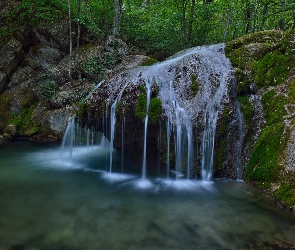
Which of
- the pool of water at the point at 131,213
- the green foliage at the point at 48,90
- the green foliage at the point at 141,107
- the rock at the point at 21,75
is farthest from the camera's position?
the rock at the point at 21,75

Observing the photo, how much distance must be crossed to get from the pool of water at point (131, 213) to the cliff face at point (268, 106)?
0.54 meters

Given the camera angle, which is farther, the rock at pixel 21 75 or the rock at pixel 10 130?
the rock at pixel 21 75

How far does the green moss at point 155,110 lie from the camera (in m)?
Result: 7.38

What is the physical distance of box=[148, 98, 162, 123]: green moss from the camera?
7.38 metres

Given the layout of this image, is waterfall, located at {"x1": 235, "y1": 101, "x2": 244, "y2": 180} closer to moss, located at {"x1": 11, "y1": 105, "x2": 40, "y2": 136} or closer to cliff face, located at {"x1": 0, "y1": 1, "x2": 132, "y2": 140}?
cliff face, located at {"x1": 0, "y1": 1, "x2": 132, "y2": 140}

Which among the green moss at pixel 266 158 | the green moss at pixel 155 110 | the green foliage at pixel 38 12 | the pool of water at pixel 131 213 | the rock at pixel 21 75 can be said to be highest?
the green foliage at pixel 38 12

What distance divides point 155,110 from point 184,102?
0.95m

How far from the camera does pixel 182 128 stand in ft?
23.8

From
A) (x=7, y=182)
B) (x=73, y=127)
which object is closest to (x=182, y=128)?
(x=73, y=127)

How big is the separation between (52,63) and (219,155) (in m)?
10.3

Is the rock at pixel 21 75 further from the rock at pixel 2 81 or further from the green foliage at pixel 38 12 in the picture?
the green foliage at pixel 38 12

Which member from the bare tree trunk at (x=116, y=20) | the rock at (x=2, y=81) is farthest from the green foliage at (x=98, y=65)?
the rock at (x=2, y=81)

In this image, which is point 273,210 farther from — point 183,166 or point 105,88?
point 105,88

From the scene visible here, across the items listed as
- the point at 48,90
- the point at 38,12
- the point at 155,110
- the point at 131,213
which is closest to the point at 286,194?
the point at 131,213
